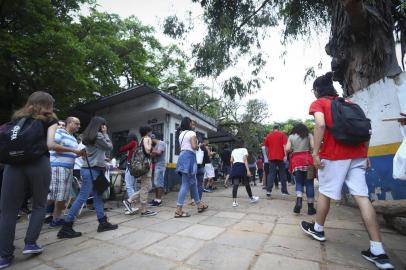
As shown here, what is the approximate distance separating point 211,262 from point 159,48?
23.0m

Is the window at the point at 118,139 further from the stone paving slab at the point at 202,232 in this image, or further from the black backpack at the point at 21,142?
the black backpack at the point at 21,142

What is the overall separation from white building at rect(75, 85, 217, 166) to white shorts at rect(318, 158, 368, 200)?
7245 millimetres

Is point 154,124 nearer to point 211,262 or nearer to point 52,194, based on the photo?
point 52,194

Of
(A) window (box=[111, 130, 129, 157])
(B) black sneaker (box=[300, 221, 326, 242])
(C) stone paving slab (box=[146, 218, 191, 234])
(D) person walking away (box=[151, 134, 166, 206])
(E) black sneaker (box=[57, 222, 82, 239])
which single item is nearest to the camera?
(B) black sneaker (box=[300, 221, 326, 242])

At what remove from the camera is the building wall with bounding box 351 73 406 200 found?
4284mm

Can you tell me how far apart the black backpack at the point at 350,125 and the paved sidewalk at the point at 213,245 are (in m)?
1.25

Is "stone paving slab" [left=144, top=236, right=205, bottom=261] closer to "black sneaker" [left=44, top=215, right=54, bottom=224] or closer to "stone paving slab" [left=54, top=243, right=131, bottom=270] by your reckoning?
"stone paving slab" [left=54, top=243, right=131, bottom=270]

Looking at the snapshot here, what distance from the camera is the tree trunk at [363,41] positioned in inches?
193

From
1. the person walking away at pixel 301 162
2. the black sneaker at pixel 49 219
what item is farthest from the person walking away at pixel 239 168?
the black sneaker at pixel 49 219

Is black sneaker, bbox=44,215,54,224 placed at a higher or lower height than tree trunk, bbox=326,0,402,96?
lower

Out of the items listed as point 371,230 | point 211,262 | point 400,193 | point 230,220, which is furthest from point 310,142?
point 211,262

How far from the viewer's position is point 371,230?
8.72 ft

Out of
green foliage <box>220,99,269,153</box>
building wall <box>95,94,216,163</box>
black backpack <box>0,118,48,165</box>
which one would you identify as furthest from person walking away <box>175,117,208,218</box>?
green foliage <box>220,99,269,153</box>

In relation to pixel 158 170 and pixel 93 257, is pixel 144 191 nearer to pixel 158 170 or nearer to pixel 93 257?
pixel 158 170
